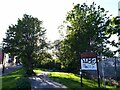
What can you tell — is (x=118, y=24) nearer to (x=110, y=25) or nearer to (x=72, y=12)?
(x=110, y=25)

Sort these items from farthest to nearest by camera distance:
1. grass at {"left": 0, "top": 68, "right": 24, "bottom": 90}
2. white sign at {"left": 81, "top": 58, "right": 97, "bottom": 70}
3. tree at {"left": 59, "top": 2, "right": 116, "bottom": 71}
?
1. tree at {"left": 59, "top": 2, "right": 116, "bottom": 71}
2. grass at {"left": 0, "top": 68, "right": 24, "bottom": 90}
3. white sign at {"left": 81, "top": 58, "right": 97, "bottom": 70}

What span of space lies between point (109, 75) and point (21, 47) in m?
14.1

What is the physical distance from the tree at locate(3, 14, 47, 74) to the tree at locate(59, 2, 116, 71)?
3877 millimetres

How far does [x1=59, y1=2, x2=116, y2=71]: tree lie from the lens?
113ft

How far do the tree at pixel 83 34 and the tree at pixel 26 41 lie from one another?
12.7ft

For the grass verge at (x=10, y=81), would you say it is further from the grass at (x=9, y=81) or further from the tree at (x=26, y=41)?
the tree at (x=26, y=41)

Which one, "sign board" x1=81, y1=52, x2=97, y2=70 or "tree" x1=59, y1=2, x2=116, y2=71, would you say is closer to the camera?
"sign board" x1=81, y1=52, x2=97, y2=70

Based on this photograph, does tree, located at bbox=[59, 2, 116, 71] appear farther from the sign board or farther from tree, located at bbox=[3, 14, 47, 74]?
the sign board

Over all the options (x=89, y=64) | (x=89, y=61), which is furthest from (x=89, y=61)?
(x=89, y=64)

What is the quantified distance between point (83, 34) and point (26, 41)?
26.3ft

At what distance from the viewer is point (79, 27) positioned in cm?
3566

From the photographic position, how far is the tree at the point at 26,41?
3584cm

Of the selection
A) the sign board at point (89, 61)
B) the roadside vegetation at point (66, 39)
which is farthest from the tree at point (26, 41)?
the sign board at point (89, 61)

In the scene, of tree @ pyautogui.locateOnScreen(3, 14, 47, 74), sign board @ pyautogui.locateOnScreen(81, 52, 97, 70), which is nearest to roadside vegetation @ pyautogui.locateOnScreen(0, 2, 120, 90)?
tree @ pyautogui.locateOnScreen(3, 14, 47, 74)
